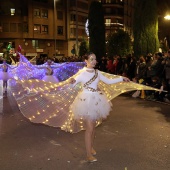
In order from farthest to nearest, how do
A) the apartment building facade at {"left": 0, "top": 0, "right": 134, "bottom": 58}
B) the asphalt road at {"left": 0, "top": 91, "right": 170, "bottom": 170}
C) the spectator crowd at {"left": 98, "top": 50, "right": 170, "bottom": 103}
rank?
1. the apartment building facade at {"left": 0, "top": 0, "right": 134, "bottom": 58}
2. the spectator crowd at {"left": 98, "top": 50, "right": 170, "bottom": 103}
3. the asphalt road at {"left": 0, "top": 91, "right": 170, "bottom": 170}

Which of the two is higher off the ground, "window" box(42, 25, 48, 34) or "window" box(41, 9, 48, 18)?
"window" box(41, 9, 48, 18)

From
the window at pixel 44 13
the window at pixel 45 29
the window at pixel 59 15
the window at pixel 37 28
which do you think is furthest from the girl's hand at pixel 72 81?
the window at pixel 59 15

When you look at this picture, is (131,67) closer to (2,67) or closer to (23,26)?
(2,67)

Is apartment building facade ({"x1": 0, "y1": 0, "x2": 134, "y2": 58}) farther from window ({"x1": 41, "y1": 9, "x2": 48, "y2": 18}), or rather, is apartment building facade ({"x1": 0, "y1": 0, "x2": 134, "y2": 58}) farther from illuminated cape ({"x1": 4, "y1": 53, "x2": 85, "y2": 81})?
illuminated cape ({"x1": 4, "y1": 53, "x2": 85, "y2": 81})

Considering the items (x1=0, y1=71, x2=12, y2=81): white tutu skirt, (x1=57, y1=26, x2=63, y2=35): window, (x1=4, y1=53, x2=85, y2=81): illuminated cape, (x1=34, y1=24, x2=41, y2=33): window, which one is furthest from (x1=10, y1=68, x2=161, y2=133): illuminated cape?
(x1=57, y1=26, x2=63, y2=35): window

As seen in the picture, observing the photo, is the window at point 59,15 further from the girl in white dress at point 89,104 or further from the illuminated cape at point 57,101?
the girl in white dress at point 89,104

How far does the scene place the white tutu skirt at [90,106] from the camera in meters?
5.94

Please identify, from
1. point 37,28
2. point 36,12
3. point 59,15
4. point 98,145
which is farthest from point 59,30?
point 98,145

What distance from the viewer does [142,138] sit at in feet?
25.3

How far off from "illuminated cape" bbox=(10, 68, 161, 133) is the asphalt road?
481mm

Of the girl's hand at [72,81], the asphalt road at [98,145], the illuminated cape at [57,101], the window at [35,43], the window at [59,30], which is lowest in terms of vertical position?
the asphalt road at [98,145]

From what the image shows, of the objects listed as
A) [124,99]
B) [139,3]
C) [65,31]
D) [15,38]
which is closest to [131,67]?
[124,99]

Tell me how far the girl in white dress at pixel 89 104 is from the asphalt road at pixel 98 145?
0.47 m

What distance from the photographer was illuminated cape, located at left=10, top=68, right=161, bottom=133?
729cm
